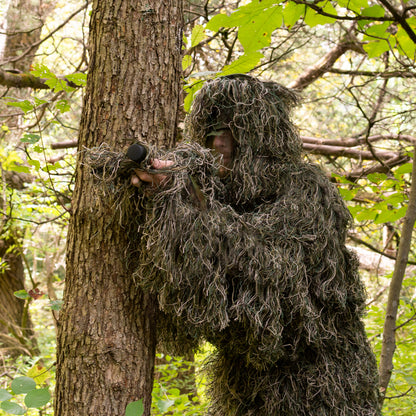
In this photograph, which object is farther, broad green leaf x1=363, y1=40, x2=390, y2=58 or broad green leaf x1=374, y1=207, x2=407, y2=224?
broad green leaf x1=374, y1=207, x2=407, y2=224

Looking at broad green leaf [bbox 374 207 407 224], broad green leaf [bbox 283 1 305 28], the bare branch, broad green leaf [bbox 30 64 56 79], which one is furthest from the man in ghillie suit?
the bare branch

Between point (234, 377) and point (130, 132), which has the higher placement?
point (130, 132)

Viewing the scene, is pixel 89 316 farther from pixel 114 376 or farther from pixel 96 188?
pixel 96 188

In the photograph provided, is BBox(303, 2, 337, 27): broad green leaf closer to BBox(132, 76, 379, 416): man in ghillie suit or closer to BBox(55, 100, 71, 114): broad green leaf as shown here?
BBox(132, 76, 379, 416): man in ghillie suit

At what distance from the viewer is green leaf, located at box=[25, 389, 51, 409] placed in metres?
1.35

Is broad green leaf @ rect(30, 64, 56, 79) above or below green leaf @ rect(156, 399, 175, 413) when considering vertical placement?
above

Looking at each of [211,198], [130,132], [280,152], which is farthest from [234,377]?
[130,132]

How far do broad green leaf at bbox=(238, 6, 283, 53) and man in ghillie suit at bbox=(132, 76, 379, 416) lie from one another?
131 millimetres

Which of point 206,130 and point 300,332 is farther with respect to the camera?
point 206,130

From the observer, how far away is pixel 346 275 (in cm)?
167

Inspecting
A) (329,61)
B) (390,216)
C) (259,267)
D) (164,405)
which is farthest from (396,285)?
(329,61)

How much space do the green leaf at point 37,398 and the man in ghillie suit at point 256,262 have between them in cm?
42

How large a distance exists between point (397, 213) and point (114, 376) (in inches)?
74.1

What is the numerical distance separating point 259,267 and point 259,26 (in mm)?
826
